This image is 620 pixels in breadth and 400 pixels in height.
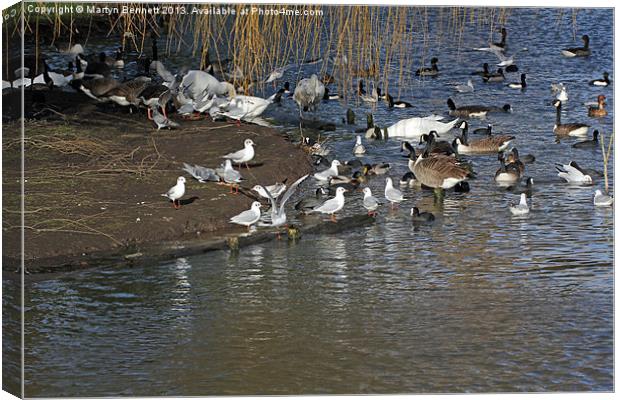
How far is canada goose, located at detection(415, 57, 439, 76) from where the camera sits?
9.08m

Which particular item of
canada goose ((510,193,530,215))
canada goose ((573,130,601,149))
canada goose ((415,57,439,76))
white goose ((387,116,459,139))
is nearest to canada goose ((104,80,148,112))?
white goose ((387,116,459,139))

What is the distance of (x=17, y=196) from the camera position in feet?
25.8

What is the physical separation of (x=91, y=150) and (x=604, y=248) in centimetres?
301

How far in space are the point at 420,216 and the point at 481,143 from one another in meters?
0.83

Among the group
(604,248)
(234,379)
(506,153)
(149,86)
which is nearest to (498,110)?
(506,153)

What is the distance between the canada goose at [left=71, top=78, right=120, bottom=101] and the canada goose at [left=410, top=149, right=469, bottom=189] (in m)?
1.98

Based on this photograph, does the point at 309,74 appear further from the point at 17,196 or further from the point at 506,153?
the point at 17,196

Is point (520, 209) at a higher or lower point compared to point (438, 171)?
lower

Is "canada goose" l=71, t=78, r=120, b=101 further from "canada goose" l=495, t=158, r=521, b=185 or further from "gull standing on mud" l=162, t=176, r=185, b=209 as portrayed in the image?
"canada goose" l=495, t=158, r=521, b=185

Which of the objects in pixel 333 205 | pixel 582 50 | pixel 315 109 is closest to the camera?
pixel 582 50

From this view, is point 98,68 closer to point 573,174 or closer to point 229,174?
point 229,174

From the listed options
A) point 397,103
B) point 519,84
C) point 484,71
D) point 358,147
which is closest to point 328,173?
point 358,147

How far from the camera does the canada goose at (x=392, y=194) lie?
949cm

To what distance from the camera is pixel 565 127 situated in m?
9.12
